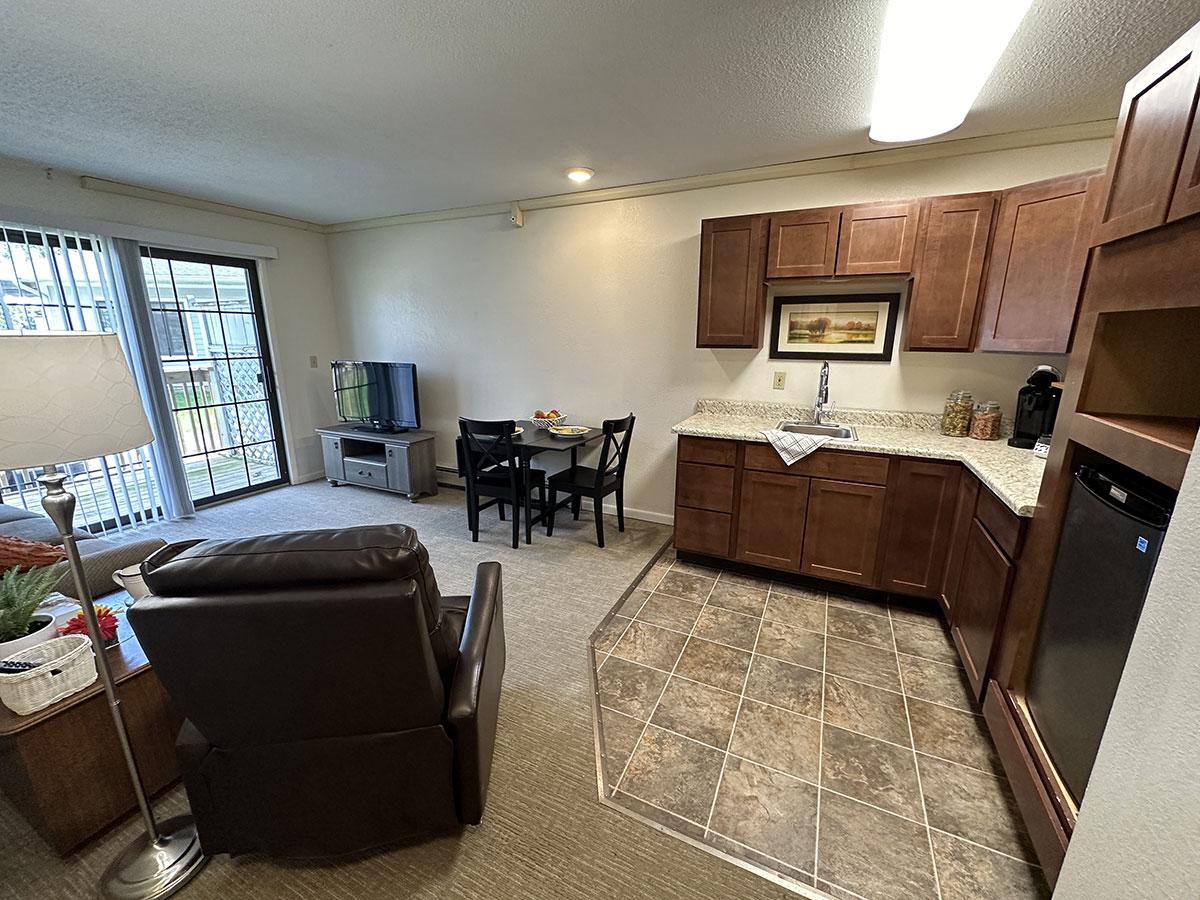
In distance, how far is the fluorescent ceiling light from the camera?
4.70 ft

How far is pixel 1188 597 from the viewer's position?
0.75 meters

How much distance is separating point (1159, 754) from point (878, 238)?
98.5 inches

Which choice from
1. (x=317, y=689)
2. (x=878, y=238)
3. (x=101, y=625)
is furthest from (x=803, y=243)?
(x=101, y=625)

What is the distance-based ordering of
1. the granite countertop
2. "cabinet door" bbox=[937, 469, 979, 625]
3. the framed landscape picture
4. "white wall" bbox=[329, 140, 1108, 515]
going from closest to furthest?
the granite countertop
"cabinet door" bbox=[937, 469, 979, 625]
"white wall" bbox=[329, 140, 1108, 515]
the framed landscape picture

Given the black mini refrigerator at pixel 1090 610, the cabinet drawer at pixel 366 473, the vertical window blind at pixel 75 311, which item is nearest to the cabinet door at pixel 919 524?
the black mini refrigerator at pixel 1090 610

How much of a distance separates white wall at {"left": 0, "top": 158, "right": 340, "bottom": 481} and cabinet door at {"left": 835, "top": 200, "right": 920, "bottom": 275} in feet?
15.5

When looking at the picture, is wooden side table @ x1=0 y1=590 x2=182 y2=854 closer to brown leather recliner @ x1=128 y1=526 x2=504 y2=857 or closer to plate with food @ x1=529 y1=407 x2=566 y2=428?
brown leather recliner @ x1=128 y1=526 x2=504 y2=857

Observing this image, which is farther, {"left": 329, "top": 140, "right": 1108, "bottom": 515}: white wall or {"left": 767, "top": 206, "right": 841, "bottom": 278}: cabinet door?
{"left": 329, "top": 140, "right": 1108, "bottom": 515}: white wall

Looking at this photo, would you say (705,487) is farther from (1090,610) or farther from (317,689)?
(317,689)

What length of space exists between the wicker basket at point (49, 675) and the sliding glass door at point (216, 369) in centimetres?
322

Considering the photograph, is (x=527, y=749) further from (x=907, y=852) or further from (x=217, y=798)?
(x=907, y=852)

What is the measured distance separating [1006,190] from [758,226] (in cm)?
115

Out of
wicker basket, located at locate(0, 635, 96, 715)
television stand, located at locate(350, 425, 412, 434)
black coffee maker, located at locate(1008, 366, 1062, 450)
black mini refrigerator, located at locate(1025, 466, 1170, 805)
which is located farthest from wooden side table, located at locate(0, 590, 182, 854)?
black coffee maker, located at locate(1008, 366, 1062, 450)

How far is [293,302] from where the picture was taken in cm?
457
